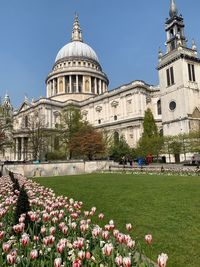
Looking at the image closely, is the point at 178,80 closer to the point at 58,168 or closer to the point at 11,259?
the point at 58,168

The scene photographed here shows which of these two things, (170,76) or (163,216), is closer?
(163,216)

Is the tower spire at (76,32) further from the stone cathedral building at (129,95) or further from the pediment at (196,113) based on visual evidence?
the pediment at (196,113)

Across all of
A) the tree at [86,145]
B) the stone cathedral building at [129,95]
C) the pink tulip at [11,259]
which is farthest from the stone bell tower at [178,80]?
the pink tulip at [11,259]

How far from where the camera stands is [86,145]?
46.7m

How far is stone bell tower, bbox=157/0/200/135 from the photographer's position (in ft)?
160

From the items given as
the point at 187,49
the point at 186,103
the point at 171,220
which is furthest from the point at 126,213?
the point at 187,49

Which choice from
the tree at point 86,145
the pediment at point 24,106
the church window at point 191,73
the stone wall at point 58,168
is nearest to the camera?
the stone wall at point 58,168

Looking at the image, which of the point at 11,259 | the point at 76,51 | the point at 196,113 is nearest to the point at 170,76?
the point at 196,113

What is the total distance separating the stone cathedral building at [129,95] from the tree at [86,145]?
37.8 ft

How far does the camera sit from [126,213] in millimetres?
8859

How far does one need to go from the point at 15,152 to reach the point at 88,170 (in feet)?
99.3

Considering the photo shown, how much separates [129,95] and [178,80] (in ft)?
42.0

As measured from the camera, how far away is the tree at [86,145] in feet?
154

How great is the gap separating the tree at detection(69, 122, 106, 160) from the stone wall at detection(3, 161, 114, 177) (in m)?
7.81
